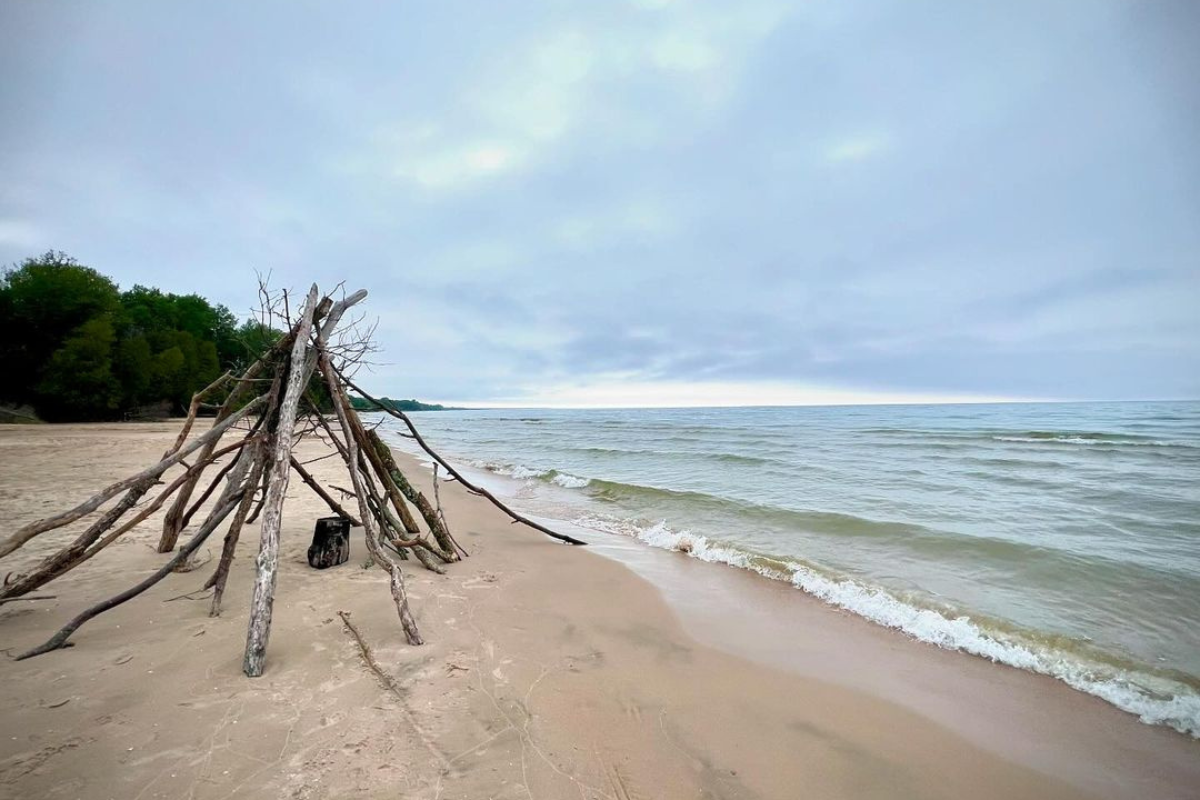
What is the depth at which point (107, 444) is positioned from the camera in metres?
18.2

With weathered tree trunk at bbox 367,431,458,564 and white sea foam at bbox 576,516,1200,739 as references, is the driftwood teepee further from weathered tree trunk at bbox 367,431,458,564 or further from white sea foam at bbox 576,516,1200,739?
white sea foam at bbox 576,516,1200,739

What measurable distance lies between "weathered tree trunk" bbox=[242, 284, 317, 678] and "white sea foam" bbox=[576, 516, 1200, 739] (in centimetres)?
629

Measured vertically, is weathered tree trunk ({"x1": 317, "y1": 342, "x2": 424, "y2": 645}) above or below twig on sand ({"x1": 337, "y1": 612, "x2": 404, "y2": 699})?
above

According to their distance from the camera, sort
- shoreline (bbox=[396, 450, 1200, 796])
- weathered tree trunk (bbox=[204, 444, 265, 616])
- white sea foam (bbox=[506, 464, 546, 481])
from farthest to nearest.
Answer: white sea foam (bbox=[506, 464, 546, 481])
weathered tree trunk (bbox=[204, 444, 265, 616])
shoreline (bbox=[396, 450, 1200, 796])

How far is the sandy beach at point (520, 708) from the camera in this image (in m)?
2.59

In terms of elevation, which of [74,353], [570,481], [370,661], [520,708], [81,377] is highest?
[74,353]

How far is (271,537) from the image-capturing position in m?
3.64

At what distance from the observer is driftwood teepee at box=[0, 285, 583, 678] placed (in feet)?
11.6

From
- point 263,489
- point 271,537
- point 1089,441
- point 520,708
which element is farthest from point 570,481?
point 1089,441

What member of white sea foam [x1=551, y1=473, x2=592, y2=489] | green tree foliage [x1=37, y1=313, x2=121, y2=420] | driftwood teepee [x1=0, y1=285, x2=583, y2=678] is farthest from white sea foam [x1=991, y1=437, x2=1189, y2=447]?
green tree foliage [x1=37, y1=313, x2=121, y2=420]

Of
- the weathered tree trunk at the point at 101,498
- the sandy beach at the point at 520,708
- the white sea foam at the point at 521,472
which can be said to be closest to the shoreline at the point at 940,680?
the sandy beach at the point at 520,708

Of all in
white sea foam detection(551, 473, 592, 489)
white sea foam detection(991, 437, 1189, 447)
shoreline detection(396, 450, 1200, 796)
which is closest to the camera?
shoreline detection(396, 450, 1200, 796)

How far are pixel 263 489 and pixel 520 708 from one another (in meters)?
3.79

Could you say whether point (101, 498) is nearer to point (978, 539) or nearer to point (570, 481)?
point (978, 539)
